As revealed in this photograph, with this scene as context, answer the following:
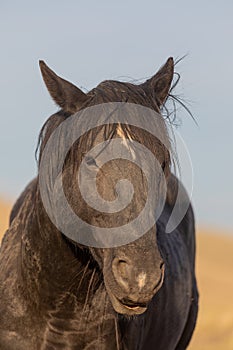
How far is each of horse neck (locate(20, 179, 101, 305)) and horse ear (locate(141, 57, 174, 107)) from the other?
0.89 meters

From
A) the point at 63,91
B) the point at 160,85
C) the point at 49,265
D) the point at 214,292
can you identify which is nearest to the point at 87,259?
the point at 49,265

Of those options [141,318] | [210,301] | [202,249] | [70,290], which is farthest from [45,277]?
[202,249]

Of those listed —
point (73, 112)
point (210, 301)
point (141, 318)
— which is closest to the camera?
point (73, 112)

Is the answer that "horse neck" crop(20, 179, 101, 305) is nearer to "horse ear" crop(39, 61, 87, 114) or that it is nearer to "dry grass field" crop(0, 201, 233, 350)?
"horse ear" crop(39, 61, 87, 114)

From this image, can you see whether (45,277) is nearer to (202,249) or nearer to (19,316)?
(19,316)

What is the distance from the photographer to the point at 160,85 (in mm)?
5508

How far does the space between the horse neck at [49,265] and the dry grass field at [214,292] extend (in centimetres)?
950

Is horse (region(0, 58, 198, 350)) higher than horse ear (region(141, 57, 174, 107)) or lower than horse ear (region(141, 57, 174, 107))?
lower

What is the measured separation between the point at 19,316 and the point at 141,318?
82cm

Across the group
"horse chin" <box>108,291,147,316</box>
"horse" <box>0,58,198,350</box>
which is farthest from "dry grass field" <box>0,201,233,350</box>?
"horse chin" <box>108,291,147,316</box>

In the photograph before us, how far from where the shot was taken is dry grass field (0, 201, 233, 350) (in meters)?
15.8

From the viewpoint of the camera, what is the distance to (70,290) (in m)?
5.54

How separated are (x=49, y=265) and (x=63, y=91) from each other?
3.41 ft

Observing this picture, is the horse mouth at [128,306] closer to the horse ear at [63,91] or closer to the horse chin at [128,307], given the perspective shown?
the horse chin at [128,307]
